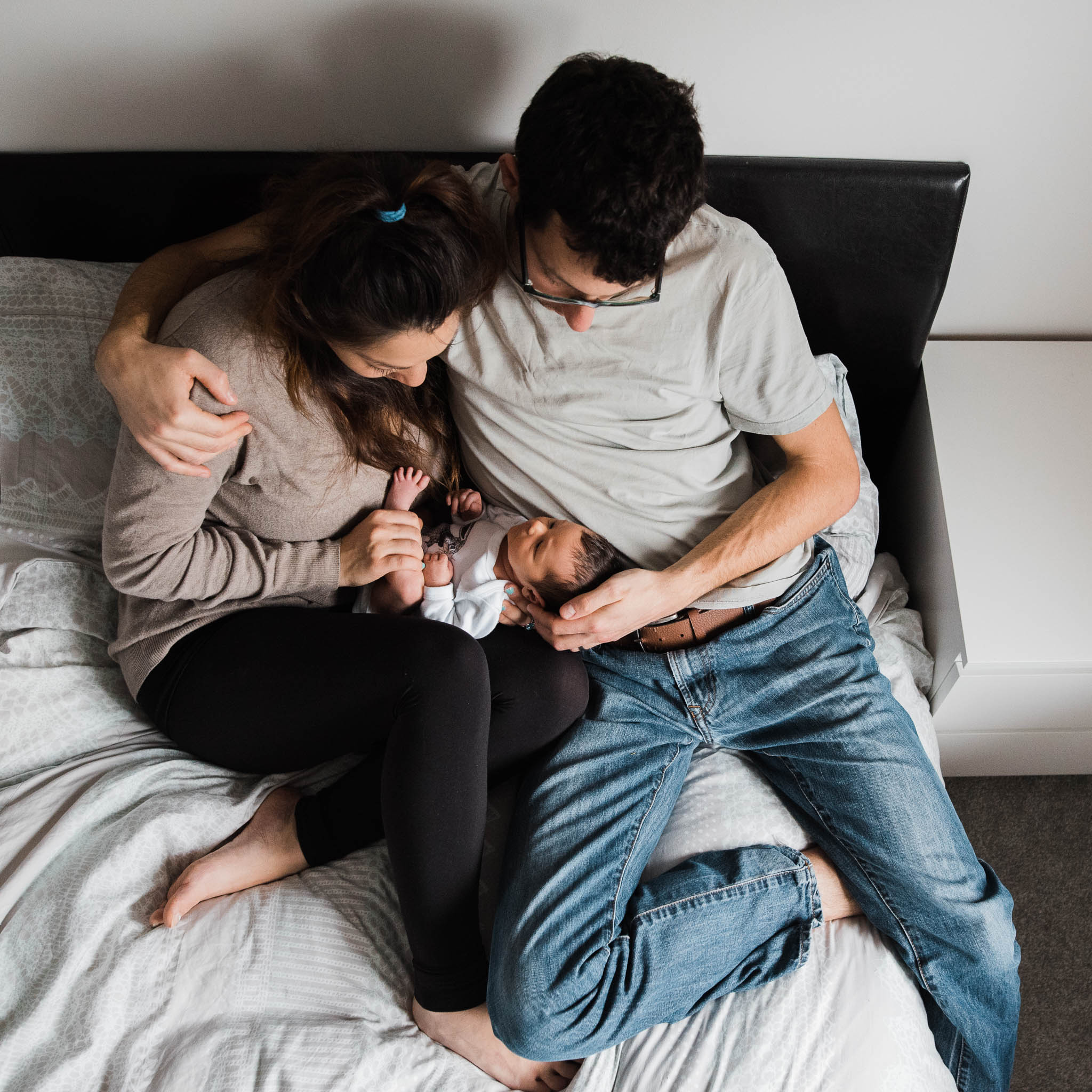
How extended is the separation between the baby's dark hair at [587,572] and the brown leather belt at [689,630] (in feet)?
0.35

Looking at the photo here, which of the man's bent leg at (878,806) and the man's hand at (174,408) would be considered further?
the man's bent leg at (878,806)

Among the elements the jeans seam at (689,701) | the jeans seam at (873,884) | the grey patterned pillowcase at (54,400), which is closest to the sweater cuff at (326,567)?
the grey patterned pillowcase at (54,400)

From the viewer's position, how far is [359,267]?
3.23ft

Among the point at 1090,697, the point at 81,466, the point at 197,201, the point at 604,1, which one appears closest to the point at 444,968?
the point at 81,466

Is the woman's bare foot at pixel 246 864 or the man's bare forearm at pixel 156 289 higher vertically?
the man's bare forearm at pixel 156 289

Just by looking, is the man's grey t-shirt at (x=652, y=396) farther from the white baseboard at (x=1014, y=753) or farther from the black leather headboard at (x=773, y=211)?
the white baseboard at (x=1014, y=753)

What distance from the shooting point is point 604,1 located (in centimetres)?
131

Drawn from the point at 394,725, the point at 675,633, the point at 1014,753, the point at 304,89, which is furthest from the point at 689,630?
the point at 304,89

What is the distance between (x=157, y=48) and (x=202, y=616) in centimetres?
90

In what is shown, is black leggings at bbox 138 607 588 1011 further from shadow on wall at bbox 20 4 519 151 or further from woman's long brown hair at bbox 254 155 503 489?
shadow on wall at bbox 20 4 519 151

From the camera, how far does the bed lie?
3.65 feet

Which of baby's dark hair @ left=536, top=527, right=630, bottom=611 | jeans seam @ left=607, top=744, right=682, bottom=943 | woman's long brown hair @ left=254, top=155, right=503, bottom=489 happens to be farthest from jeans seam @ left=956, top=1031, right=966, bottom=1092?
woman's long brown hair @ left=254, top=155, right=503, bottom=489

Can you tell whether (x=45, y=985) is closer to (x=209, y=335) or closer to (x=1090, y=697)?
(x=209, y=335)

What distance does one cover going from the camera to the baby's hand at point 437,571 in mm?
1396
